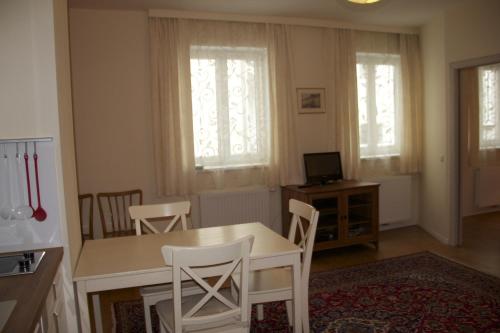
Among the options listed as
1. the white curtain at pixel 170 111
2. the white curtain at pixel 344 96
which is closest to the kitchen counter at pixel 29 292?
Result: the white curtain at pixel 170 111

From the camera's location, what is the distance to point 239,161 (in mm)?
4406

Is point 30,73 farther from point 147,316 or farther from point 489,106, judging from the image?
point 489,106

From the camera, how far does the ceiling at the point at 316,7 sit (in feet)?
12.5

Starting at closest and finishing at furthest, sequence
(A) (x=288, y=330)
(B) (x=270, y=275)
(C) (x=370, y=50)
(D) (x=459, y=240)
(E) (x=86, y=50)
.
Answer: (B) (x=270, y=275), (A) (x=288, y=330), (E) (x=86, y=50), (D) (x=459, y=240), (C) (x=370, y=50)

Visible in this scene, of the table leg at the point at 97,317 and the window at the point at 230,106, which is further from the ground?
the window at the point at 230,106

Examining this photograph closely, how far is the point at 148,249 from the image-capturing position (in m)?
2.20

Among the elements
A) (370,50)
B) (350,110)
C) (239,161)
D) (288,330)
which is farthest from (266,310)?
(370,50)

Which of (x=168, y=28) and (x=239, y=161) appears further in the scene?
(x=239, y=161)

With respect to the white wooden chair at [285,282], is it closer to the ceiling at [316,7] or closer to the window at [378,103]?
the ceiling at [316,7]

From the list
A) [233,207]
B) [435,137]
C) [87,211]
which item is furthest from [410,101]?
[87,211]

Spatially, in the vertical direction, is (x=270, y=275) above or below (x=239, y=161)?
below

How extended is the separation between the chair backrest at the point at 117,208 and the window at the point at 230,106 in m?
0.77

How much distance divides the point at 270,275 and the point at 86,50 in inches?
115

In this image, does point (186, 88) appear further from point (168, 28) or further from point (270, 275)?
point (270, 275)
